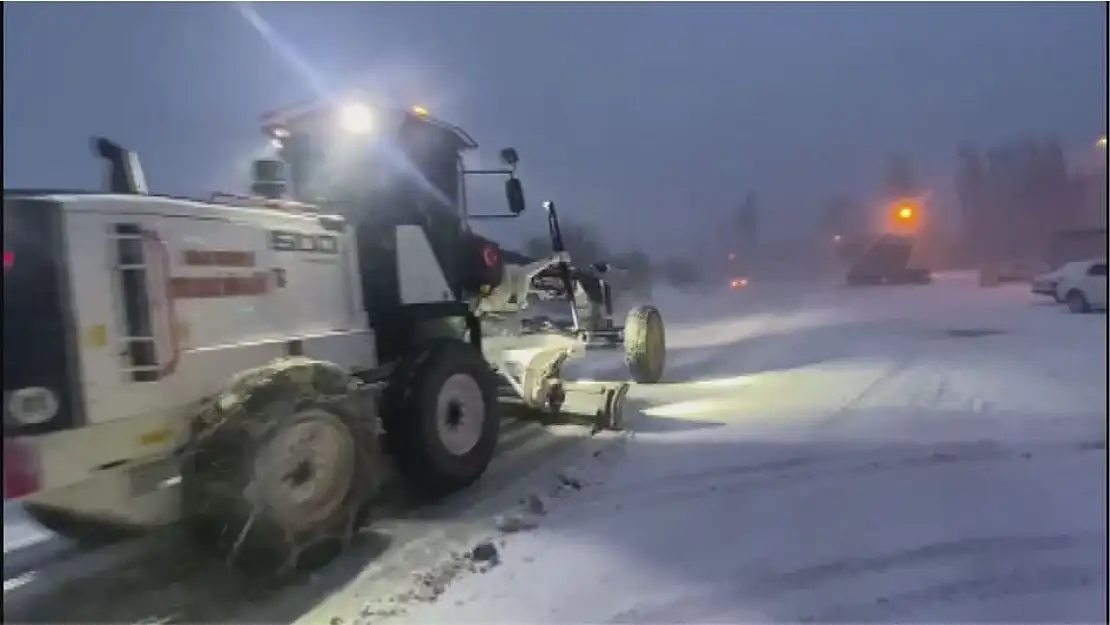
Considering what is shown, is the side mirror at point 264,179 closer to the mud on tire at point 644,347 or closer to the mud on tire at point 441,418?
the mud on tire at point 441,418

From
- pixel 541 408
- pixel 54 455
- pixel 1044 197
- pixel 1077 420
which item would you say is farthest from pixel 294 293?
pixel 1044 197

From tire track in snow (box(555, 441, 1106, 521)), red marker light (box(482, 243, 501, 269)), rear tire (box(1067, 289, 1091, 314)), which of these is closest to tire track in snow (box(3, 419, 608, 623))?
tire track in snow (box(555, 441, 1106, 521))

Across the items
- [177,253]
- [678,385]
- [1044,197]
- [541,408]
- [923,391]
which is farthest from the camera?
[1044,197]

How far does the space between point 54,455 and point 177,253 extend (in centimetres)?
117

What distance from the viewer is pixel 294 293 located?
17.4 ft

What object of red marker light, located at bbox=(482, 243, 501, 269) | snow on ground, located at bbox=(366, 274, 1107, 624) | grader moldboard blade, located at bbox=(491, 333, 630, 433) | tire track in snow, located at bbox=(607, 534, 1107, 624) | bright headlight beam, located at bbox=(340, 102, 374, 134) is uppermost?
bright headlight beam, located at bbox=(340, 102, 374, 134)

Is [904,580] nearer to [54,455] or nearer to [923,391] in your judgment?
[54,455]

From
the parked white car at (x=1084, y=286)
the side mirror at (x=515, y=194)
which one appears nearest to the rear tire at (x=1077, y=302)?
the parked white car at (x=1084, y=286)

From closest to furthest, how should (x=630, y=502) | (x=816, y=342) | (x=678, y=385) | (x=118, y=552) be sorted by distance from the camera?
(x=118, y=552), (x=630, y=502), (x=678, y=385), (x=816, y=342)

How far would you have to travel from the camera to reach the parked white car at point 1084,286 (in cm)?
2088

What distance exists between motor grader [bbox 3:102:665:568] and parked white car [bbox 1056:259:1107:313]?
19046 millimetres

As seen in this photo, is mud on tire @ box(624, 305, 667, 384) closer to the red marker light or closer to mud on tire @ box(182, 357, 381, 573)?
the red marker light

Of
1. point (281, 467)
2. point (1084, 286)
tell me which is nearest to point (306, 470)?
point (281, 467)

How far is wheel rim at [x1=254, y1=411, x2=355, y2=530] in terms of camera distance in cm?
439
